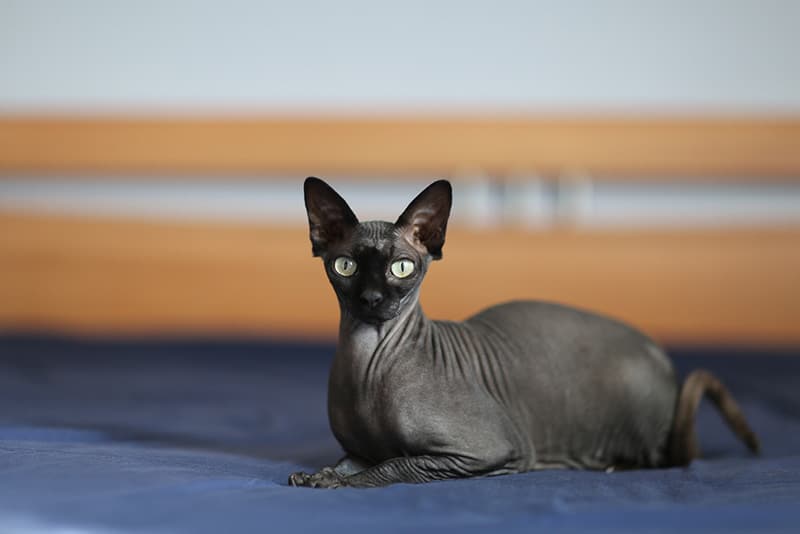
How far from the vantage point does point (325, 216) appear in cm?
119

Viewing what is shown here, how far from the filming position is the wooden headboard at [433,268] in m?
2.53

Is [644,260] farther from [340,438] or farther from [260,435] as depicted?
[340,438]

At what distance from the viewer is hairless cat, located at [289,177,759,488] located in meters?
1.13

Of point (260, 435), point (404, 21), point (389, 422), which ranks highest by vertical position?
point (404, 21)

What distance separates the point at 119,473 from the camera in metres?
1.04

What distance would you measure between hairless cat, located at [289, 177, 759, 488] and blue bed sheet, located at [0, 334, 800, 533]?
61 mm

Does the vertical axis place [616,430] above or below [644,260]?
below

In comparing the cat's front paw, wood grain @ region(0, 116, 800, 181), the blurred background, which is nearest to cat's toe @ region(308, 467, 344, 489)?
the cat's front paw

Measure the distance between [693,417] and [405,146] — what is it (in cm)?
147

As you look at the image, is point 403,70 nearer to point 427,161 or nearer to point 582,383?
point 427,161

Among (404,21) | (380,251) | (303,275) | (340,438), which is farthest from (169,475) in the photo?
(404,21)

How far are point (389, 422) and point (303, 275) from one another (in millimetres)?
1573

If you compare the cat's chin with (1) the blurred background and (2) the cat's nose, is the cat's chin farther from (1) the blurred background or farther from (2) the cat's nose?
Answer: (1) the blurred background

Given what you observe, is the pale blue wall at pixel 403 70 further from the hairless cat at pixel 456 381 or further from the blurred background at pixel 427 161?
the hairless cat at pixel 456 381
